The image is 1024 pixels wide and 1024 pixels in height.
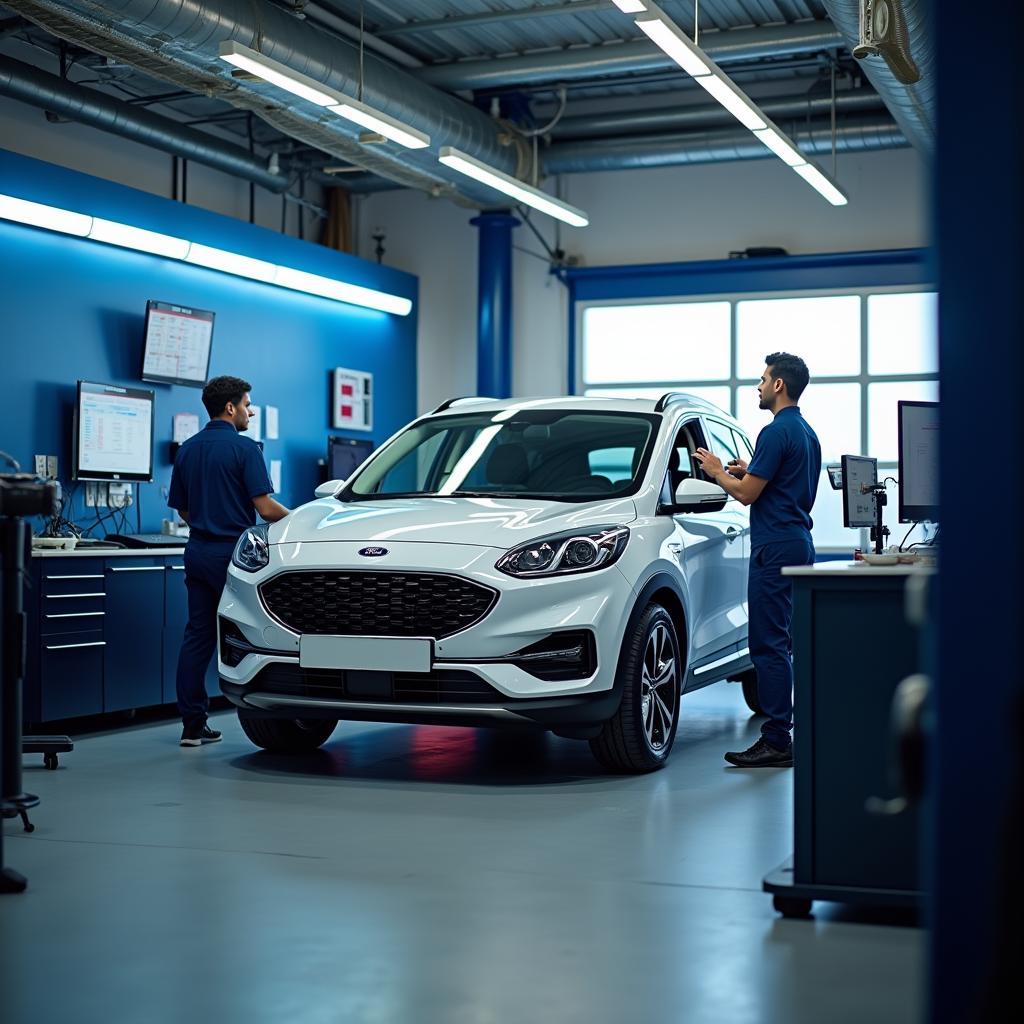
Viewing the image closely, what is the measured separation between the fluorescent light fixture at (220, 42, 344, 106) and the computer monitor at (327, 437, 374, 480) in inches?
161

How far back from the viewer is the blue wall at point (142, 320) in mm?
8820

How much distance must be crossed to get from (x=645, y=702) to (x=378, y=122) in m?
4.49

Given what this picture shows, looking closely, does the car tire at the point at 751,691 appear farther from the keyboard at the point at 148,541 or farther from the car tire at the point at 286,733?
the keyboard at the point at 148,541

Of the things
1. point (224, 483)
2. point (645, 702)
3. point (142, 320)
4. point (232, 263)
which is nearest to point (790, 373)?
point (645, 702)

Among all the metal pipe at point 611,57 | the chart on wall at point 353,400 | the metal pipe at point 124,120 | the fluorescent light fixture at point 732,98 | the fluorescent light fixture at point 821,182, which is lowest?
the chart on wall at point 353,400

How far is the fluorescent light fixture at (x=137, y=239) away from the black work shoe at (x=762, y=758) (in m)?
5.47

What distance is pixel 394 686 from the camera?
18.1 feet

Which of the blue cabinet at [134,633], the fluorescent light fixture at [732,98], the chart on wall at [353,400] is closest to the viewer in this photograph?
the blue cabinet at [134,633]

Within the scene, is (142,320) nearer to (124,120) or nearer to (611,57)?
(124,120)

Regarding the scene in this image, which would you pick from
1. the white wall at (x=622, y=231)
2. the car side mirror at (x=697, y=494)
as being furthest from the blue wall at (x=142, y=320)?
the car side mirror at (x=697, y=494)

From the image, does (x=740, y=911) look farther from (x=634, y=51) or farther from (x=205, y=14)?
(x=634, y=51)

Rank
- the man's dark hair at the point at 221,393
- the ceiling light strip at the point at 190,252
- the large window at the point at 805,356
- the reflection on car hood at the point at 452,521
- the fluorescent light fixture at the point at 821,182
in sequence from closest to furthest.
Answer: the reflection on car hood at the point at 452,521 → the man's dark hair at the point at 221,393 → the ceiling light strip at the point at 190,252 → the fluorescent light fixture at the point at 821,182 → the large window at the point at 805,356

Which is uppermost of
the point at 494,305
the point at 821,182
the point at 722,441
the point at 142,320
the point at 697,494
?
the point at 821,182

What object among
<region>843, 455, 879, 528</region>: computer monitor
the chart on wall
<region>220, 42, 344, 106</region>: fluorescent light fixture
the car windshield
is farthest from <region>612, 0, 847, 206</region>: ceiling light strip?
the chart on wall
